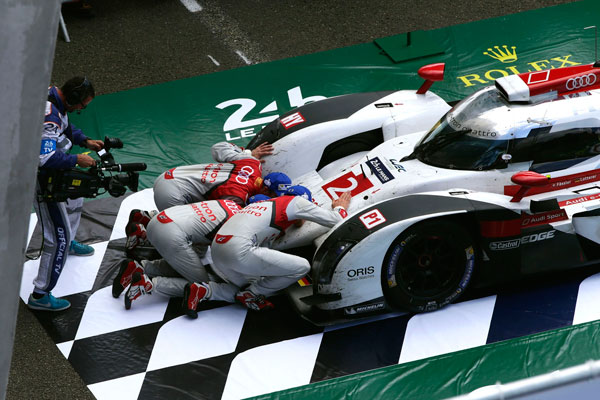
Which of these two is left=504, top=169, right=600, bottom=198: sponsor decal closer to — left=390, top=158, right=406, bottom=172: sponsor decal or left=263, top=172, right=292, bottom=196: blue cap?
left=390, top=158, right=406, bottom=172: sponsor decal

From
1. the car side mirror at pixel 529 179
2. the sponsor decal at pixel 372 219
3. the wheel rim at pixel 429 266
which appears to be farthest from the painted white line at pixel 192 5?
the car side mirror at pixel 529 179

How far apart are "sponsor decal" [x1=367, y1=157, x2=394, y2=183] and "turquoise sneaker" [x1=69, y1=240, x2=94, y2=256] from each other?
227 centimetres

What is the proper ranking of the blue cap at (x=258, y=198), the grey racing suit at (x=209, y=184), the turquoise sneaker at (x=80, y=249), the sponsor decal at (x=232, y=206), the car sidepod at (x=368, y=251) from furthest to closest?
the turquoise sneaker at (x=80, y=249), the grey racing suit at (x=209, y=184), the blue cap at (x=258, y=198), the sponsor decal at (x=232, y=206), the car sidepod at (x=368, y=251)

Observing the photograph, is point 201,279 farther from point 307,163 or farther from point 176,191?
point 307,163

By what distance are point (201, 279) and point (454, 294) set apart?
171cm

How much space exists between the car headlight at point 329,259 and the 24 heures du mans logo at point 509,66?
351 cm

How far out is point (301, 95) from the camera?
7.85 meters

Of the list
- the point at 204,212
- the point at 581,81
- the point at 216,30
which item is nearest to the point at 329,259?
the point at 204,212

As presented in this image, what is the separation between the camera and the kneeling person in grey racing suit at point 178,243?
A: 17.3ft

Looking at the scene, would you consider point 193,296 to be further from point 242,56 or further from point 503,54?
point 503,54

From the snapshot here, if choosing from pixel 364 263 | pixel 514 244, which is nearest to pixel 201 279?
pixel 364 263

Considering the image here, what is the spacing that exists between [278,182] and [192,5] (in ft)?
16.9

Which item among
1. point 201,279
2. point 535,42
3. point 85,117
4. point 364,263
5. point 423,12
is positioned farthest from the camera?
point 423,12

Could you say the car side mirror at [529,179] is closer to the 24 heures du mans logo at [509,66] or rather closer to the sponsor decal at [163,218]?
the sponsor decal at [163,218]
